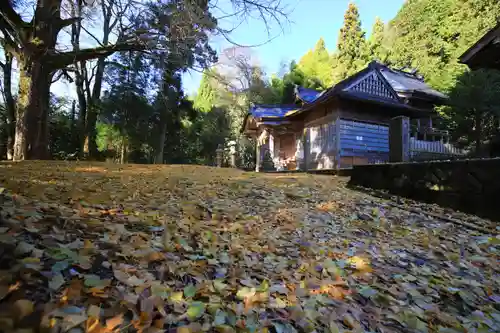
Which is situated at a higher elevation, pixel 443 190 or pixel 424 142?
pixel 424 142

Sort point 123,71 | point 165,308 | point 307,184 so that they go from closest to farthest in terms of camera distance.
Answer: point 165,308, point 307,184, point 123,71

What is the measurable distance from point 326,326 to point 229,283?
0.52m

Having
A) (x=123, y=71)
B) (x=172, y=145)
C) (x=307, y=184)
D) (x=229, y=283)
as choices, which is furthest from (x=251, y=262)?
(x=172, y=145)

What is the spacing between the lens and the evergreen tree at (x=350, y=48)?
24.9 m

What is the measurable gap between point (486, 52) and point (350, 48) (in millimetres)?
22026

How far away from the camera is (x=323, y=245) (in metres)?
2.36

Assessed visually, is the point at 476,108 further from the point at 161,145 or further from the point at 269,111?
the point at 161,145

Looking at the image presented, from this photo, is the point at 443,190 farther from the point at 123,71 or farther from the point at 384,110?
the point at 123,71

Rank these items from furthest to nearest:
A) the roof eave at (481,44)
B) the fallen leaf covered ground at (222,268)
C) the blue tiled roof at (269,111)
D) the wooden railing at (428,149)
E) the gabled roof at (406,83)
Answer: the blue tiled roof at (269,111) < the gabled roof at (406,83) < the wooden railing at (428,149) < the roof eave at (481,44) < the fallen leaf covered ground at (222,268)

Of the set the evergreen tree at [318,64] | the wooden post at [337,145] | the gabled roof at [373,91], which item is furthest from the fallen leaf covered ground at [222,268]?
the evergreen tree at [318,64]

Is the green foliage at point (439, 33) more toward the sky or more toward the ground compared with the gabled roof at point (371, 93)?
more toward the sky

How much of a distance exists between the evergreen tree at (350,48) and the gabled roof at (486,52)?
19.9 m

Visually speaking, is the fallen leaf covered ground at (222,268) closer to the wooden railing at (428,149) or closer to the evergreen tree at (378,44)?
the wooden railing at (428,149)

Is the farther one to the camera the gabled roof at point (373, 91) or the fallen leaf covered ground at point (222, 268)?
the gabled roof at point (373, 91)
